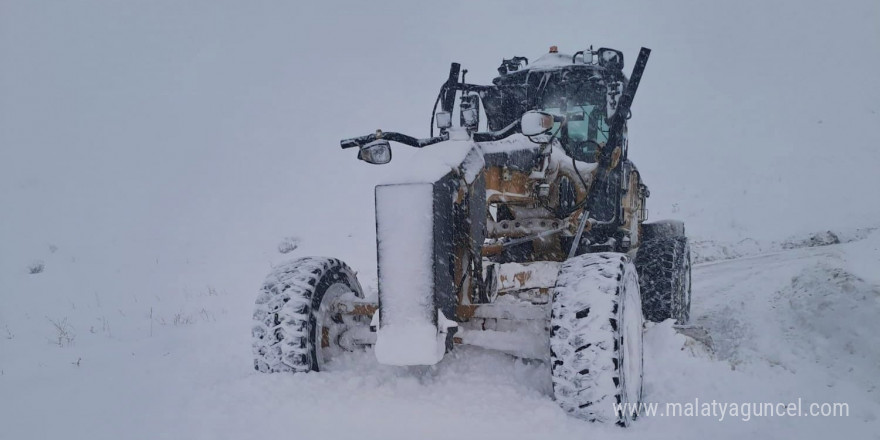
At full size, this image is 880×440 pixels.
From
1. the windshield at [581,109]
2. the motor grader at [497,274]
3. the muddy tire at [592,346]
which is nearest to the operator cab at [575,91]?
the windshield at [581,109]

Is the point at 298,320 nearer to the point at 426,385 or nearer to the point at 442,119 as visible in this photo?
the point at 426,385

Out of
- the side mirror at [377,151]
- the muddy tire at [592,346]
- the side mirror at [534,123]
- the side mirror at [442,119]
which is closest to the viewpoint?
the muddy tire at [592,346]

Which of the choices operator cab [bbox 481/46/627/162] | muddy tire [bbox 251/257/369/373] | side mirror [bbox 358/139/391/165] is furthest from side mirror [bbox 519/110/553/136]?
operator cab [bbox 481/46/627/162]

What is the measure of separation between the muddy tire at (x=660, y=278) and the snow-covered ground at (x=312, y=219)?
54cm

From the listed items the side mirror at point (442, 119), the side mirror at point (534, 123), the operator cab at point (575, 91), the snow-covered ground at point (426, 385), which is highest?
the operator cab at point (575, 91)

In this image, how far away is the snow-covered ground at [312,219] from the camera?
138 inches

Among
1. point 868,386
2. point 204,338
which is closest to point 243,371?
point 204,338

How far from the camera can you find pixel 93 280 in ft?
37.0

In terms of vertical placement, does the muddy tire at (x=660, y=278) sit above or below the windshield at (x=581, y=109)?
below

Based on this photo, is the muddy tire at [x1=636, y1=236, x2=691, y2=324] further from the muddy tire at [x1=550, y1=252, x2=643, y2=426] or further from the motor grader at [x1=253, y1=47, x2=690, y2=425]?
the muddy tire at [x1=550, y1=252, x2=643, y2=426]

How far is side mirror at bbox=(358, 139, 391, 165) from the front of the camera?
12.5 feet

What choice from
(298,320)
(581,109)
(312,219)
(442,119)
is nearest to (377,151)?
(442,119)

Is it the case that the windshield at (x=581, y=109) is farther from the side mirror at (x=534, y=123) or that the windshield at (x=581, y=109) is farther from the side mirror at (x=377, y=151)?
the side mirror at (x=377, y=151)

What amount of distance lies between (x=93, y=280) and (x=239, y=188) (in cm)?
749
